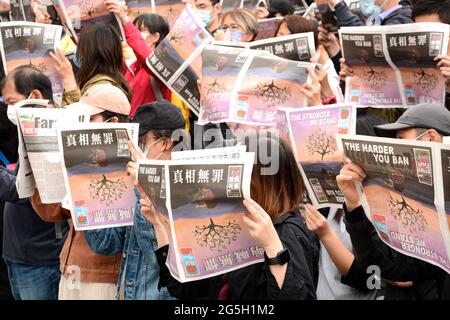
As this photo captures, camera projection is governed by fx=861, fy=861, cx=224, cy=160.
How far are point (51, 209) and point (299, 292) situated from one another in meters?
1.92

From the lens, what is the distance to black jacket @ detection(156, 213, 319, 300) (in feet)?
11.5

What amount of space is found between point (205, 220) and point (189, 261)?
0.67 feet

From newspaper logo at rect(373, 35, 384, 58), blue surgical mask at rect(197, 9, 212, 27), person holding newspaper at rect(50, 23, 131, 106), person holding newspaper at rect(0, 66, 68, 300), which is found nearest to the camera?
person holding newspaper at rect(0, 66, 68, 300)

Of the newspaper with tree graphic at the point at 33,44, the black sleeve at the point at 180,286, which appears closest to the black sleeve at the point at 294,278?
the black sleeve at the point at 180,286

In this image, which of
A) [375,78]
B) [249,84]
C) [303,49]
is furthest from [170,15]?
[375,78]

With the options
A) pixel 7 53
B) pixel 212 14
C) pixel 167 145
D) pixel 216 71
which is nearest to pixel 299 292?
pixel 167 145

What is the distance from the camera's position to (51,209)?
4.89m

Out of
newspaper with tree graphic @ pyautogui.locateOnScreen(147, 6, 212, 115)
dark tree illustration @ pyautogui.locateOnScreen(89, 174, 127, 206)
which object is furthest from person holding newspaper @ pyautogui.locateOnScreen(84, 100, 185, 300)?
newspaper with tree graphic @ pyautogui.locateOnScreen(147, 6, 212, 115)

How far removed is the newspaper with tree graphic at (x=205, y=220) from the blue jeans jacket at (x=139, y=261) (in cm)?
62

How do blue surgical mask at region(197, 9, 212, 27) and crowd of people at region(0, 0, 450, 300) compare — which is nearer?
crowd of people at region(0, 0, 450, 300)

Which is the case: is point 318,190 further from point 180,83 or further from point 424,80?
point 180,83

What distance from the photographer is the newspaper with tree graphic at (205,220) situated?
3531mm

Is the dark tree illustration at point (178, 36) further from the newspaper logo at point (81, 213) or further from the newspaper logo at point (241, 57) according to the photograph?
the newspaper logo at point (81, 213)

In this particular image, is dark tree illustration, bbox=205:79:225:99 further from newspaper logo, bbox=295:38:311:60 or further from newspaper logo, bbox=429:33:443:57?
newspaper logo, bbox=429:33:443:57
